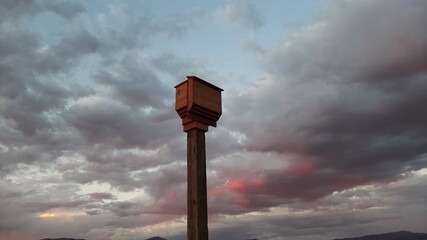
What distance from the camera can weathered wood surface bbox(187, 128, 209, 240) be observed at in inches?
195

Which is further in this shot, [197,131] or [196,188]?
[197,131]

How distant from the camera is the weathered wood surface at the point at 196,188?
4961 mm

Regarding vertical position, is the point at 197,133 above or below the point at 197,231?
above

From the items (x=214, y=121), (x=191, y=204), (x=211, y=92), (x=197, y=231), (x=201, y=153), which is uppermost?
(x=211, y=92)

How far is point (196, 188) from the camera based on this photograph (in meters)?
5.10

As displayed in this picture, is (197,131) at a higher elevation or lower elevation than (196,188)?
higher

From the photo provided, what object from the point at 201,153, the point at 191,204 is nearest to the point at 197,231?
the point at 191,204

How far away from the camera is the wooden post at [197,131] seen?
5.01m

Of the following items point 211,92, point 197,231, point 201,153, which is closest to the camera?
point 197,231

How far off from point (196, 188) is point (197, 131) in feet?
2.62

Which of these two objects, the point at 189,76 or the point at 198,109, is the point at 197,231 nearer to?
the point at 198,109

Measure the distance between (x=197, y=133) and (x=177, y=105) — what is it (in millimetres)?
504

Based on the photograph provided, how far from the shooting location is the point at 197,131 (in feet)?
17.7

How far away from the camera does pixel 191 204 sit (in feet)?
16.6
